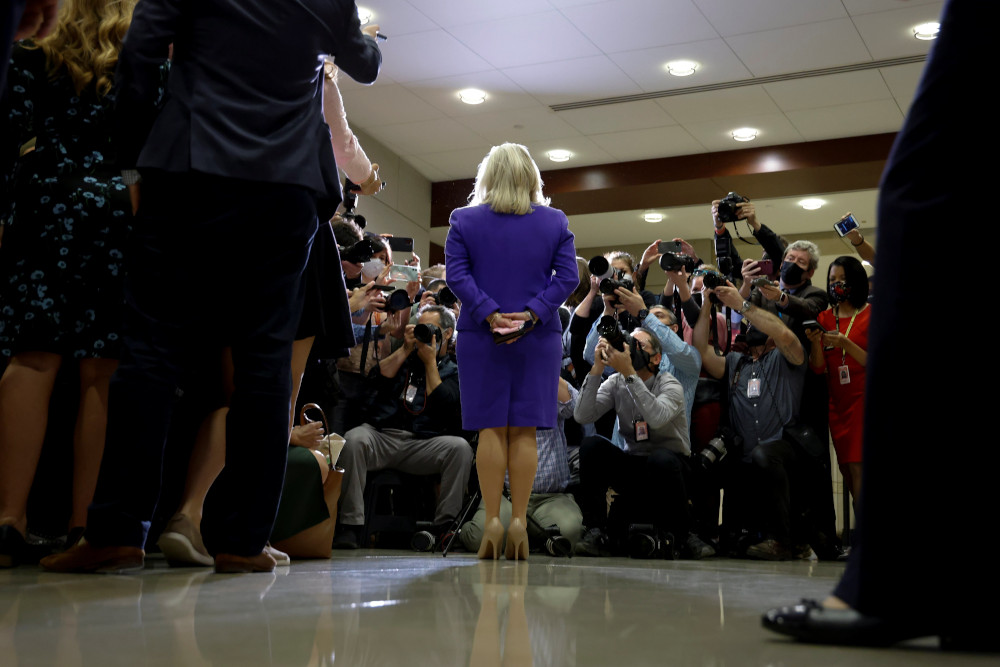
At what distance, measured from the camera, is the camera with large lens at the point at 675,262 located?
4.07m

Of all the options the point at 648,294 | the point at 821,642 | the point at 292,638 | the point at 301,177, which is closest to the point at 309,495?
the point at 301,177

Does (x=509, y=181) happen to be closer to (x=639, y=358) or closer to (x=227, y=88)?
(x=639, y=358)

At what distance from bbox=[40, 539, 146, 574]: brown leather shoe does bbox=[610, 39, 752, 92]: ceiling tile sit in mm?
4824

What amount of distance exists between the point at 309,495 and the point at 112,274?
766mm

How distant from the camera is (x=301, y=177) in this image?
1.78m

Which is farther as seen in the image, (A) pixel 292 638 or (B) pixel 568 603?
(B) pixel 568 603

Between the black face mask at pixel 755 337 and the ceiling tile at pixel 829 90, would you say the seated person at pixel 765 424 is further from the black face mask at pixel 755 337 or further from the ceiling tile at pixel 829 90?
the ceiling tile at pixel 829 90

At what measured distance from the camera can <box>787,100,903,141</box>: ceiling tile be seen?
21.3 ft

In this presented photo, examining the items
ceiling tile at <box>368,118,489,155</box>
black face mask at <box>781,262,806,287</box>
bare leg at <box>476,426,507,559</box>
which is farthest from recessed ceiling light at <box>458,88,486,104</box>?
bare leg at <box>476,426,507,559</box>

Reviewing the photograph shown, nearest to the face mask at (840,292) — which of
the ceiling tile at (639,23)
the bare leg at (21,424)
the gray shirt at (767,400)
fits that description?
the gray shirt at (767,400)

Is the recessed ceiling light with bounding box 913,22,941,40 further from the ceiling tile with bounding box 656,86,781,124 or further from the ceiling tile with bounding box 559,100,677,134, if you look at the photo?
the ceiling tile with bounding box 559,100,677,134

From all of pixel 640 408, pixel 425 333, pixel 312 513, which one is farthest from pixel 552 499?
pixel 312 513

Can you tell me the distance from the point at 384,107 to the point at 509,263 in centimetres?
410

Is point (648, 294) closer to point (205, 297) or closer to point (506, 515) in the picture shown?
point (506, 515)
